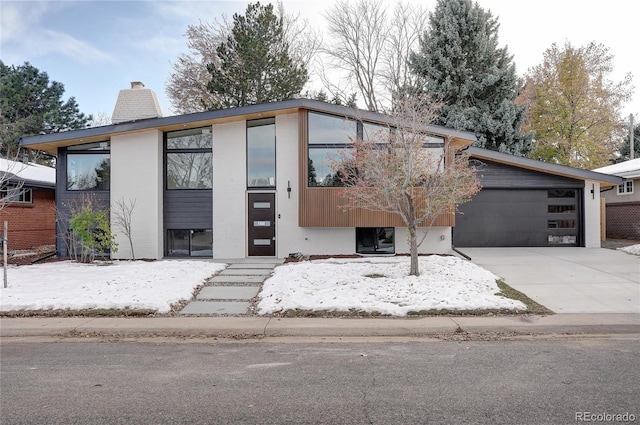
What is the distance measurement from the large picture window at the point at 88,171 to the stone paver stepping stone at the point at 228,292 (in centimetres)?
676

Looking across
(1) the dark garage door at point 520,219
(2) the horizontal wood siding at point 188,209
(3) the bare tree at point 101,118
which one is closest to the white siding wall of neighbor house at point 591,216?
(1) the dark garage door at point 520,219

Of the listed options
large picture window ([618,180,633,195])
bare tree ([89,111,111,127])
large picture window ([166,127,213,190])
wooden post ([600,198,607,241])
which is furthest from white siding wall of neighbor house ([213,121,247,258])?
bare tree ([89,111,111,127])

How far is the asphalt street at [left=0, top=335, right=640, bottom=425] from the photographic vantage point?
3203mm

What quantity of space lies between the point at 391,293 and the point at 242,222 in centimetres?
646

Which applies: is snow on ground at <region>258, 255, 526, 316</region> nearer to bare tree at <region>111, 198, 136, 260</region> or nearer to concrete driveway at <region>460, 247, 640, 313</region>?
concrete driveway at <region>460, 247, 640, 313</region>

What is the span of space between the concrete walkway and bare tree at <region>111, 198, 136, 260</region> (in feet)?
11.2

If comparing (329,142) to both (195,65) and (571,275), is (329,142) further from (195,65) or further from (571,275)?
(195,65)

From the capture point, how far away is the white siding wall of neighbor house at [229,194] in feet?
40.2

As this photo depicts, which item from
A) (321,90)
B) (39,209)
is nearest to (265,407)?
(39,209)

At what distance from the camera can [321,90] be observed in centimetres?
2436

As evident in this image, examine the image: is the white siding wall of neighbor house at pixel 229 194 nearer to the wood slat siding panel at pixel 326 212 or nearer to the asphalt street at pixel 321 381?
the wood slat siding panel at pixel 326 212

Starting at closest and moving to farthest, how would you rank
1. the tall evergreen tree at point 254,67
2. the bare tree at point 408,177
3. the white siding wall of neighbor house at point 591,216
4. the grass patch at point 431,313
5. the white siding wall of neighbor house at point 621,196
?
1. the grass patch at point 431,313
2. the bare tree at point 408,177
3. the white siding wall of neighbor house at point 591,216
4. the white siding wall of neighbor house at point 621,196
5. the tall evergreen tree at point 254,67

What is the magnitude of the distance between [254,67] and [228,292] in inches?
610

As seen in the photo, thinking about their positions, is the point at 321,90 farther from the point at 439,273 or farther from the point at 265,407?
the point at 265,407
